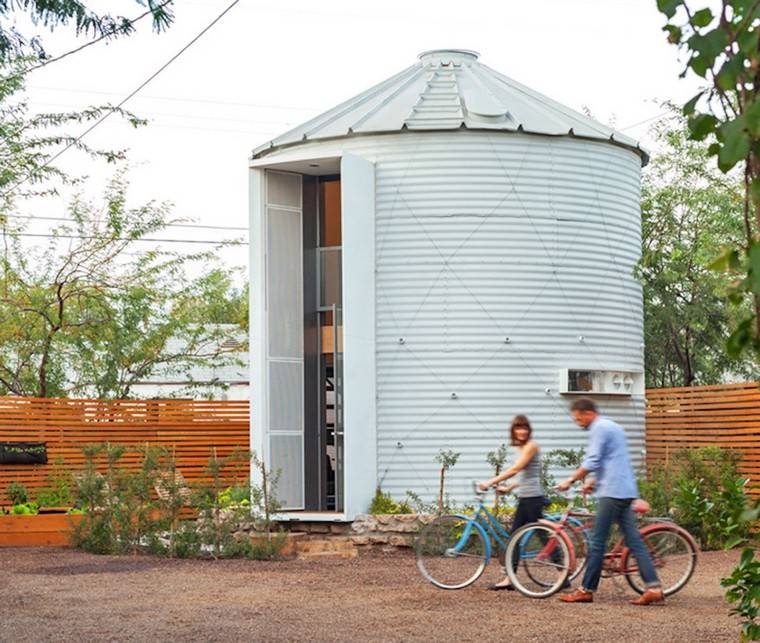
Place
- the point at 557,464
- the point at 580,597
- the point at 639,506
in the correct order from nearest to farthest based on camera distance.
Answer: the point at 639,506 < the point at 580,597 < the point at 557,464

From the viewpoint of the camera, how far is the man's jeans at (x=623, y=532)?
11.5 m

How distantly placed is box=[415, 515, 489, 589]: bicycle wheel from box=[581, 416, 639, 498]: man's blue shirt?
6.41ft

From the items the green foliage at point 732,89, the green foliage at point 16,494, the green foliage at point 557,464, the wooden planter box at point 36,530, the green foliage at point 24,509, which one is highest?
the green foliage at point 732,89

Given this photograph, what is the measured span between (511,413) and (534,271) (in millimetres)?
2316

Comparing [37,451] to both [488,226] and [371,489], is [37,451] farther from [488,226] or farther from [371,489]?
[488,226]

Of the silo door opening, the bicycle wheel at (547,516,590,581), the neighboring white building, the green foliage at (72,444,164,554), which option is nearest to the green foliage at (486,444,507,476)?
the silo door opening

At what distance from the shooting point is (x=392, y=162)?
2144cm

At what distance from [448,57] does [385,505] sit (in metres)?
8.66

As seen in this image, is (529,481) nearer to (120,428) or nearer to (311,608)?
(311,608)

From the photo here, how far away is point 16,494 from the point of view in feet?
73.0

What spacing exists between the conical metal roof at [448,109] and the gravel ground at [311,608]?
7.96 metres

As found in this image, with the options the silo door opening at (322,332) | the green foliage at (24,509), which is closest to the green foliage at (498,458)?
the silo door opening at (322,332)

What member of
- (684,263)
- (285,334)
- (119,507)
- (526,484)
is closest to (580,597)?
(526,484)

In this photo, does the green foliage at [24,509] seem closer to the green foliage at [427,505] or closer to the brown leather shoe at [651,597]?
the green foliage at [427,505]
